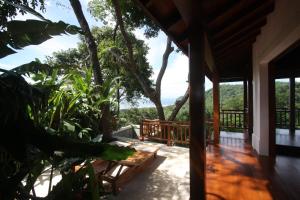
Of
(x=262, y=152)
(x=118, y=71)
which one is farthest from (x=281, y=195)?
(x=118, y=71)

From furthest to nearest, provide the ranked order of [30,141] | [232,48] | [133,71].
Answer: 1. [133,71]
2. [232,48]
3. [30,141]

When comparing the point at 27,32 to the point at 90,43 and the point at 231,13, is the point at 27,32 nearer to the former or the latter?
the point at 231,13

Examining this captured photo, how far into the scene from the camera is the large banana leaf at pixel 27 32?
143 centimetres

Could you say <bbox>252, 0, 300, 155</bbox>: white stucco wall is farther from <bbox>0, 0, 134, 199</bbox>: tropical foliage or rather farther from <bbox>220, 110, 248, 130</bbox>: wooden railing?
<bbox>220, 110, 248, 130</bbox>: wooden railing

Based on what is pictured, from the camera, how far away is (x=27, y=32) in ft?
4.88

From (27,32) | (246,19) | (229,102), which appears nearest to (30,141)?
(27,32)

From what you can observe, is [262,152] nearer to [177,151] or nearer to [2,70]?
[177,151]

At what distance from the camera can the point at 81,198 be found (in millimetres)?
1669

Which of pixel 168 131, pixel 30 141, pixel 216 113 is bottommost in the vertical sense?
pixel 168 131

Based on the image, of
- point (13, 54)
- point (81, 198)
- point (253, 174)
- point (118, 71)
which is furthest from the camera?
point (118, 71)

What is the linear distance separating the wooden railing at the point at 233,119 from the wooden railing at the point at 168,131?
2.07 m

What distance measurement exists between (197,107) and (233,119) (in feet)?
23.4

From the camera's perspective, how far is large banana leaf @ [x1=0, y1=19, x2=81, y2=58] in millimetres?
1428

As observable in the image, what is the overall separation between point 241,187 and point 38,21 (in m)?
3.18
